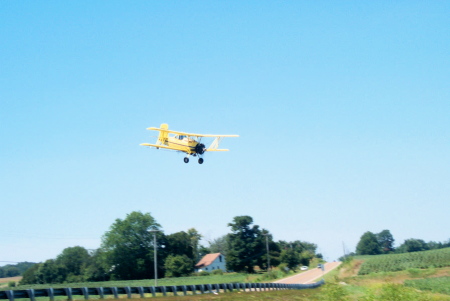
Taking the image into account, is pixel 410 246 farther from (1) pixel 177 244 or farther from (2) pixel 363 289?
(2) pixel 363 289

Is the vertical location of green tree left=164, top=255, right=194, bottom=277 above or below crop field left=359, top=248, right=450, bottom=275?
above

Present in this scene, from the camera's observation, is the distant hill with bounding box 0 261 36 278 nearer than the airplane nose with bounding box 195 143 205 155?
No

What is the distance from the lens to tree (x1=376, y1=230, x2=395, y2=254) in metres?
191

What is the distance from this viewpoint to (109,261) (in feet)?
331

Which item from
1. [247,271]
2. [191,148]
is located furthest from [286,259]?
[191,148]

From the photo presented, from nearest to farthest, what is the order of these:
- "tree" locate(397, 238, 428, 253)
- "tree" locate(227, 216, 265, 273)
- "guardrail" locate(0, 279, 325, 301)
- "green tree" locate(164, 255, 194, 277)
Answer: "guardrail" locate(0, 279, 325, 301), "green tree" locate(164, 255, 194, 277), "tree" locate(227, 216, 265, 273), "tree" locate(397, 238, 428, 253)

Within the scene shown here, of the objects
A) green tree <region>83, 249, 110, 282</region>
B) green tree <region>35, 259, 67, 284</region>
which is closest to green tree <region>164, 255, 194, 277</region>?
green tree <region>83, 249, 110, 282</region>

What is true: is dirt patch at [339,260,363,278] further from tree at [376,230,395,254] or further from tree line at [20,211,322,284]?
tree at [376,230,395,254]

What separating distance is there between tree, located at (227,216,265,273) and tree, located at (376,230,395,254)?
89.4m

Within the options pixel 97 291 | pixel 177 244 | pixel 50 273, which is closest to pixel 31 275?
pixel 50 273

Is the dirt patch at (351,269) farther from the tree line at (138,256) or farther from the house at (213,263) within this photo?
the house at (213,263)

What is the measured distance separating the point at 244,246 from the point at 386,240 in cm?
9825

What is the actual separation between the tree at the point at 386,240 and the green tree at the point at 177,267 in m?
112

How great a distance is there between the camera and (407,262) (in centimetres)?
9825
